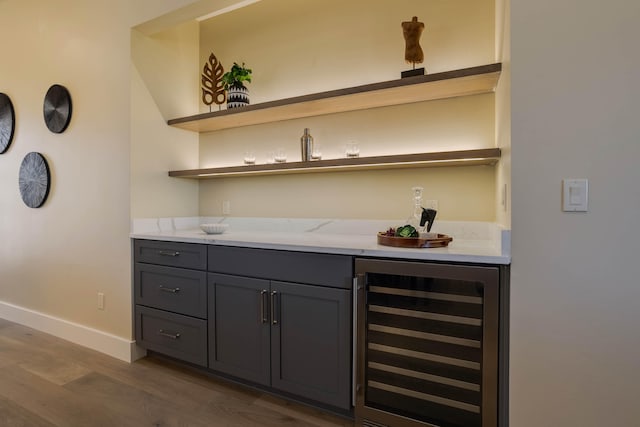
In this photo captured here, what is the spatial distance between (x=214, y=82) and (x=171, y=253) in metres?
1.42

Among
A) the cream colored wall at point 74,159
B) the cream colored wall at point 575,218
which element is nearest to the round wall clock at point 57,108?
the cream colored wall at point 74,159

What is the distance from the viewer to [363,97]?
2.14 meters

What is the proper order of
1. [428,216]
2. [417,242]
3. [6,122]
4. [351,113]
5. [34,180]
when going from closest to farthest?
1. [417,242]
2. [428,216]
3. [351,113]
4. [34,180]
5. [6,122]

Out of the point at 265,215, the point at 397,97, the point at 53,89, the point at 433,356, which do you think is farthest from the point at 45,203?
the point at 433,356

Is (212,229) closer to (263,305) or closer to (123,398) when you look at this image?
(263,305)

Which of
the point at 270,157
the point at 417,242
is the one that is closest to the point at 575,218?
the point at 417,242

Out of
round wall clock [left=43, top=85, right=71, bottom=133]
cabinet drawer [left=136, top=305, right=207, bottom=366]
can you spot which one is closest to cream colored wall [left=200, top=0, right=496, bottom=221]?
→ cabinet drawer [left=136, top=305, right=207, bottom=366]

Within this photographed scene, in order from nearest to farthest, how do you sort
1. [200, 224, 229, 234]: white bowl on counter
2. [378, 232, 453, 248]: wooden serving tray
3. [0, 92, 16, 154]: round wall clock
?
[378, 232, 453, 248]: wooden serving tray, [200, 224, 229, 234]: white bowl on counter, [0, 92, 16, 154]: round wall clock

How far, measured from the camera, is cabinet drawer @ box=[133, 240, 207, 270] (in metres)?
2.26

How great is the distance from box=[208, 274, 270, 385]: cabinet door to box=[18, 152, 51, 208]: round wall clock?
6.49 ft

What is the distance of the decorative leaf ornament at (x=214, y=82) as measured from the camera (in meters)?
2.85

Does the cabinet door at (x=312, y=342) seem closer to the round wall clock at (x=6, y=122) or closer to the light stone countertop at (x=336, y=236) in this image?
the light stone countertop at (x=336, y=236)

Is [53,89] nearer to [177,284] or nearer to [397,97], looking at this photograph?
[177,284]

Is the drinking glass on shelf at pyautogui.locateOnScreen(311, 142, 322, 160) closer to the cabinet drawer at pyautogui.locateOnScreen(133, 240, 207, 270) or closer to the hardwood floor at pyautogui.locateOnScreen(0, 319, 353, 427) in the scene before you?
the cabinet drawer at pyautogui.locateOnScreen(133, 240, 207, 270)
